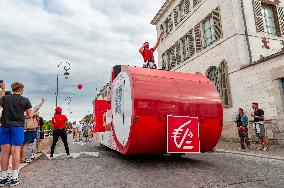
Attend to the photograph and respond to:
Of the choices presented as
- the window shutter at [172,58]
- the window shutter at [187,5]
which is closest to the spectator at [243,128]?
the window shutter at [187,5]

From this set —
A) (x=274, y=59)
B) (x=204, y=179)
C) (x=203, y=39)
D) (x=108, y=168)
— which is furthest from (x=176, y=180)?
(x=203, y=39)

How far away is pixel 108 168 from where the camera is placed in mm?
5625

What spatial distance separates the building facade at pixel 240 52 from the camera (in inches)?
448

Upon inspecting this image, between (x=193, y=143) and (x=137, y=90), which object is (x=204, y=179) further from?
(x=137, y=90)

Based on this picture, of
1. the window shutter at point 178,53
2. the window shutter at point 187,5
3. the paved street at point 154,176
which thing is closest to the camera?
the paved street at point 154,176

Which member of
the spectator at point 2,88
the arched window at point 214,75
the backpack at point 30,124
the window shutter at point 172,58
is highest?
the window shutter at point 172,58

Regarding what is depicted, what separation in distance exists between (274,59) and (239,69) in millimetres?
2283

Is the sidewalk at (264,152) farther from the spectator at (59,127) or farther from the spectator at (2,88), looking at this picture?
the spectator at (2,88)

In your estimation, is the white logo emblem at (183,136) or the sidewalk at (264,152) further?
the sidewalk at (264,152)

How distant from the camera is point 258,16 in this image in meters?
14.5

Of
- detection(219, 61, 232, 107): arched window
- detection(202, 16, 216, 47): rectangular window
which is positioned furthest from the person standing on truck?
detection(202, 16, 216, 47): rectangular window

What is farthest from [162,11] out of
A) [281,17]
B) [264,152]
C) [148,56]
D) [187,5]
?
[264,152]

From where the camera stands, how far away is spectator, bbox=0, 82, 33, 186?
431 centimetres

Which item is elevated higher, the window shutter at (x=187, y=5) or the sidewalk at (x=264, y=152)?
the window shutter at (x=187, y=5)
